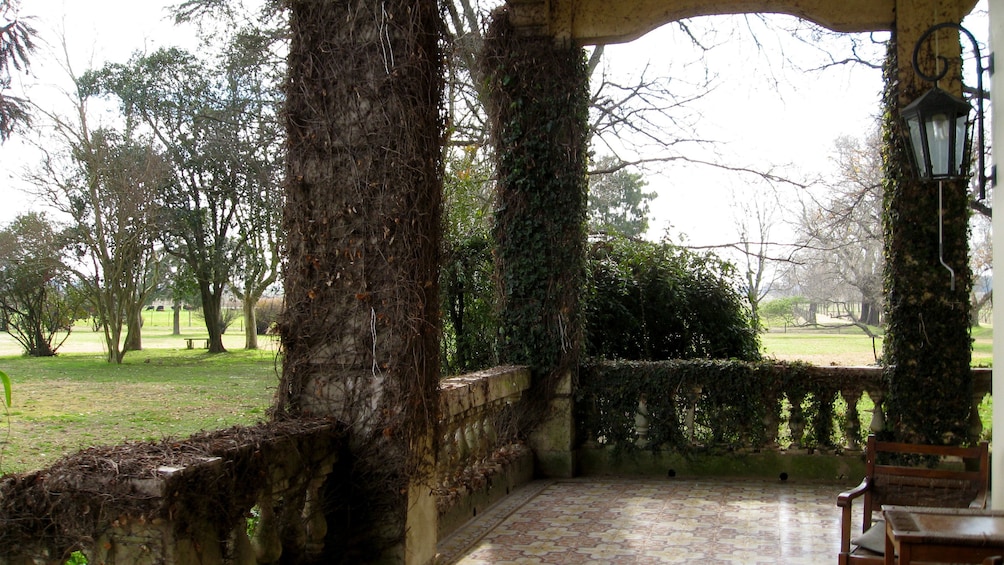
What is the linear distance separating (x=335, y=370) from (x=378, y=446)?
0.39 m

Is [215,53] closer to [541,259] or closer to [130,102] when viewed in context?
[130,102]

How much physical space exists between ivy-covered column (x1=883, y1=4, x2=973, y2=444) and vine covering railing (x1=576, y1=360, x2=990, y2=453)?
0.20 m

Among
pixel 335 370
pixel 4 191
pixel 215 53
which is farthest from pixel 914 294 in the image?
pixel 215 53

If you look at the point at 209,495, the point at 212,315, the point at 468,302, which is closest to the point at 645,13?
the point at 468,302

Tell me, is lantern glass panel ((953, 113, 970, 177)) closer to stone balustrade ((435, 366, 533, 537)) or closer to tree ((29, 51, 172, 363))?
stone balustrade ((435, 366, 533, 537))

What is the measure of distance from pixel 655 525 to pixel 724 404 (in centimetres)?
183

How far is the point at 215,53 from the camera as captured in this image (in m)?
13.6

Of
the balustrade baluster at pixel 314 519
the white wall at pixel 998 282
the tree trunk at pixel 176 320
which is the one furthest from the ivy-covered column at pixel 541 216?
the tree trunk at pixel 176 320

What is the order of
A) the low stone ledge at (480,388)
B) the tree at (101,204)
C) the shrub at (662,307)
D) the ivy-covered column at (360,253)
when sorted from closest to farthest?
1. the ivy-covered column at (360,253)
2. the low stone ledge at (480,388)
3. the shrub at (662,307)
4. the tree at (101,204)

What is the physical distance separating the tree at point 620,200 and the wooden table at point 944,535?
12991 mm

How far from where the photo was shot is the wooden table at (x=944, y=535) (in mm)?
2322

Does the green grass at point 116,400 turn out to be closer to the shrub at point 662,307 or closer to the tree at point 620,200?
the shrub at point 662,307

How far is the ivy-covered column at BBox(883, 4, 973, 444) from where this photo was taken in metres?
6.29

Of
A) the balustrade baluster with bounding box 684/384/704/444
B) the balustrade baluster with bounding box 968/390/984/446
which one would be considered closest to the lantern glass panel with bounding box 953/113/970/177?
the balustrade baluster with bounding box 968/390/984/446
